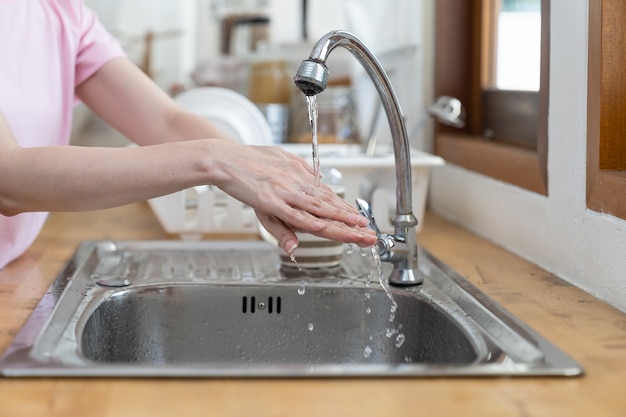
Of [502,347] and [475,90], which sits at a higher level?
[475,90]

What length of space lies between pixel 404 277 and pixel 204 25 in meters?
1.78

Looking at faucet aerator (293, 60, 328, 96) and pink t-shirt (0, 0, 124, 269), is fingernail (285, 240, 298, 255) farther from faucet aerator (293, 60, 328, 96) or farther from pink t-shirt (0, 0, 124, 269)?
pink t-shirt (0, 0, 124, 269)

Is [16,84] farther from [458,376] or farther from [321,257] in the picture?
[458,376]

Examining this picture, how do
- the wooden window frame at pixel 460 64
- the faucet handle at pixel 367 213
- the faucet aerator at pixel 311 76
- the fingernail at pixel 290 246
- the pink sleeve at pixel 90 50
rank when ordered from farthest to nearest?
1. the wooden window frame at pixel 460 64
2. the pink sleeve at pixel 90 50
3. the faucet handle at pixel 367 213
4. the fingernail at pixel 290 246
5. the faucet aerator at pixel 311 76

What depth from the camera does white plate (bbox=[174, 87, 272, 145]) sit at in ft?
6.11

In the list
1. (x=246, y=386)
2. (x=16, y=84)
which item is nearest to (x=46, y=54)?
(x=16, y=84)

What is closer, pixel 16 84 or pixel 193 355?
pixel 193 355

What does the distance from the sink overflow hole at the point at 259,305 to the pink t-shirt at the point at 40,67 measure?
38 centimetres

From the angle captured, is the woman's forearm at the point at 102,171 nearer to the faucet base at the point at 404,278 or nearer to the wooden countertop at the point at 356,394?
the wooden countertop at the point at 356,394

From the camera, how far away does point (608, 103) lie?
120 centimetres

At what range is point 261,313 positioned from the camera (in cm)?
135

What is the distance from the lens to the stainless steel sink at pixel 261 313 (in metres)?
1.18

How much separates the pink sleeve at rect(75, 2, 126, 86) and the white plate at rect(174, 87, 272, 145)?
277mm

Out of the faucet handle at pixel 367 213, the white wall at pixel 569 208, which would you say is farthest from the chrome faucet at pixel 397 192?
the white wall at pixel 569 208
